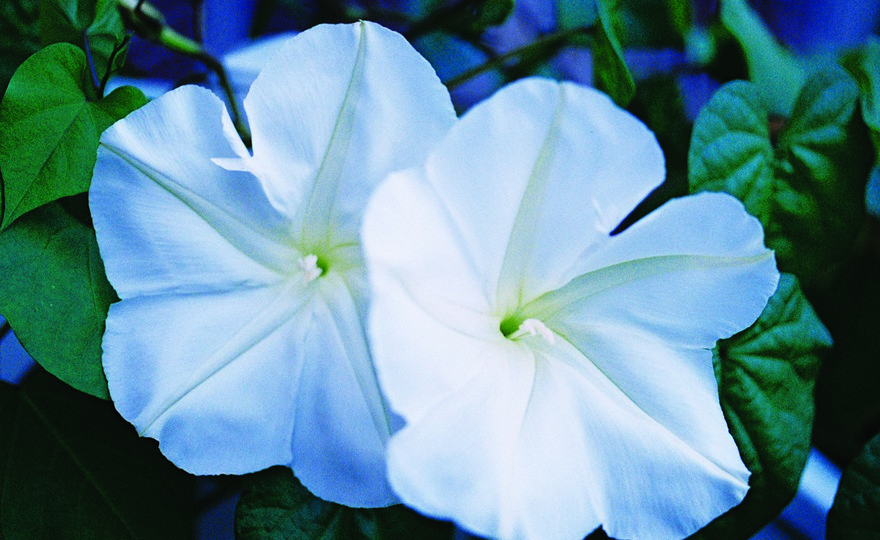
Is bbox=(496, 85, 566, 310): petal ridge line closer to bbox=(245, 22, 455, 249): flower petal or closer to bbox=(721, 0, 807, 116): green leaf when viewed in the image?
bbox=(245, 22, 455, 249): flower petal

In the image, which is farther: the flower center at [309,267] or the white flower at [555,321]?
the flower center at [309,267]

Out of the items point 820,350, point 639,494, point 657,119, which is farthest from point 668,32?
point 639,494

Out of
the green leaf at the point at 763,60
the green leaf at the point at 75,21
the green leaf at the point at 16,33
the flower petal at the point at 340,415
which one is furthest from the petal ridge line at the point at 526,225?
the green leaf at the point at 763,60

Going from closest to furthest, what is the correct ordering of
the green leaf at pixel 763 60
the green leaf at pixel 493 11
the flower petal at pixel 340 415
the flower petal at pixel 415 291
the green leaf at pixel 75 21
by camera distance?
the flower petal at pixel 415 291
the flower petal at pixel 340 415
the green leaf at pixel 75 21
the green leaf at pixel 493 11
the green leaf at pixel 763 60

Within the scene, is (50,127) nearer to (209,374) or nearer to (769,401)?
(209,374)

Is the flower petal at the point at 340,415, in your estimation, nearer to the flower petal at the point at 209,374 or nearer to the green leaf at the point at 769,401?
the flower petal at the point at 209,374

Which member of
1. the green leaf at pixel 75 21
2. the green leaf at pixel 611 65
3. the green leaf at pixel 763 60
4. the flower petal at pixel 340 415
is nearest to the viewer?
the flower petal at pixel 340 415

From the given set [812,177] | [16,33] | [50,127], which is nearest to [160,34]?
[16,33]

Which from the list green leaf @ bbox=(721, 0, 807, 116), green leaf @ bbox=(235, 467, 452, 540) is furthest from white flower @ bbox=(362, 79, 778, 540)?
green leaf @ bbox=(721, 0, 807, 116)
